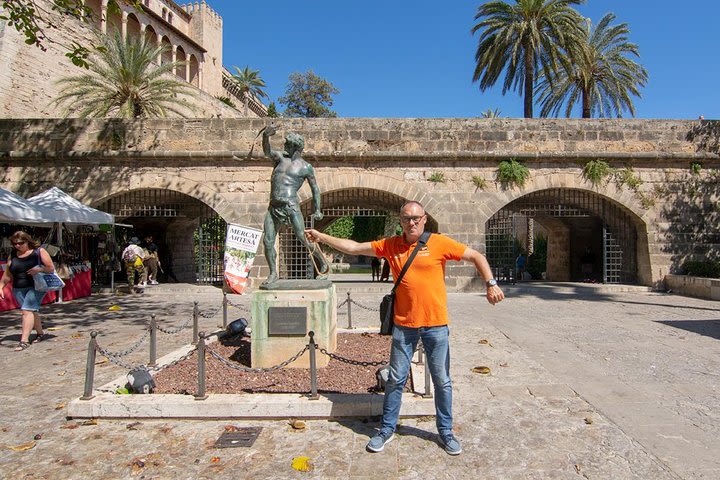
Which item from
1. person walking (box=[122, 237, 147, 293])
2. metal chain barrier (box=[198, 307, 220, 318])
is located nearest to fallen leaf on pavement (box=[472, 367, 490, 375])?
metal chain barrier (box=[198, 307, 220, 318])

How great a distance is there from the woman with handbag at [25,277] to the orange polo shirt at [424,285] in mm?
5195

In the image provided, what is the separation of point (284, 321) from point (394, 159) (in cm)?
850

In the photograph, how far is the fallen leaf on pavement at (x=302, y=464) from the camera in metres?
2.98

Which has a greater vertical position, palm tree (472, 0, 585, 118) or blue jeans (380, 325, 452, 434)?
palm tree (472, 0, 585, 118)

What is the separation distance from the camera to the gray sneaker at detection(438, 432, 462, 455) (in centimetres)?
315

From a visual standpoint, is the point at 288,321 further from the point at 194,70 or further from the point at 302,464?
the point at 194,70

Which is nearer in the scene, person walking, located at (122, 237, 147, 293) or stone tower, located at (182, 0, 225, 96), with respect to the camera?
person walking, located at (122, 237, 147, 293)

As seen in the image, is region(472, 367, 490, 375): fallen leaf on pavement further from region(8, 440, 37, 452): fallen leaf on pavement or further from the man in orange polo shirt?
region(8, 440, 37, 452): fallen leaf on pavement

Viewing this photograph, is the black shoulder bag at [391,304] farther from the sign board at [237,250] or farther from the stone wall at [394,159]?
the stone wall at [394,159]

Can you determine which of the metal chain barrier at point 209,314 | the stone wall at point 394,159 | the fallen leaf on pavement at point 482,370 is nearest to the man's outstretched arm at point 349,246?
the fallen leaf on pavement at point 482,370

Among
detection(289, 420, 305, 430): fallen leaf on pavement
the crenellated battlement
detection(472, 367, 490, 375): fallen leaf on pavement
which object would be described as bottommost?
detection(289, 420, 305, 430): fallen leaf on pavement

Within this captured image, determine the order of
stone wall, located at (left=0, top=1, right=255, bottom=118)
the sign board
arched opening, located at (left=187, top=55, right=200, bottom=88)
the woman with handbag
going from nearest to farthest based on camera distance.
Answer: the woman with handbag
the sign board
stone wall, located at (left=0, top=1, right=255, bottom=118)
arched opening, located at (left=187, top=55, right=200, bottom=88)

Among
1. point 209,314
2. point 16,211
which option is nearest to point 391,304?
point 209,314

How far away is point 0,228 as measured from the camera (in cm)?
1072
